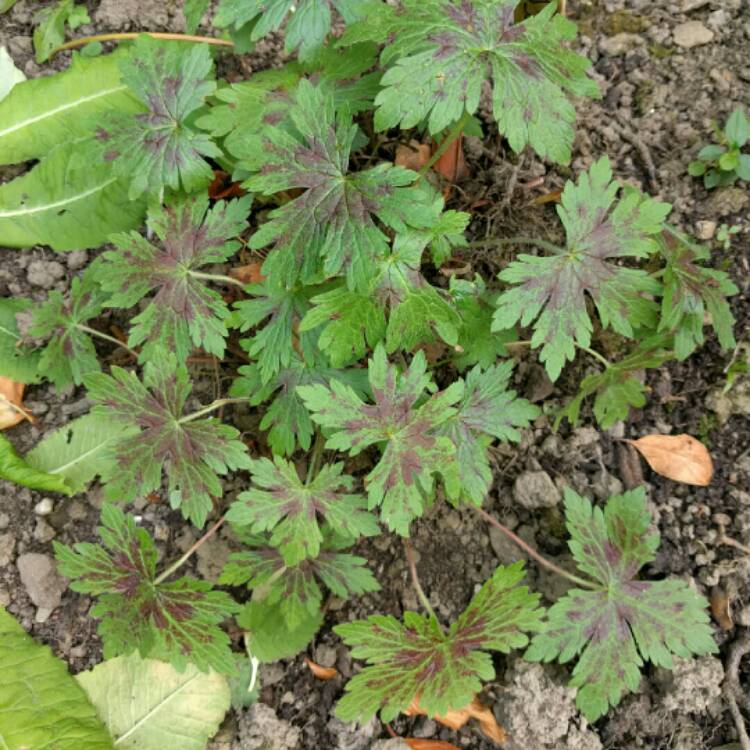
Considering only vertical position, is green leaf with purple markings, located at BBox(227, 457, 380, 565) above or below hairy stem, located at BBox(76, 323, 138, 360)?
below

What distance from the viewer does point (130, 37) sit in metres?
2.78

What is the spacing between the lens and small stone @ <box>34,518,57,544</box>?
250 cm

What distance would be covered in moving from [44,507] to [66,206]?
3.32ft

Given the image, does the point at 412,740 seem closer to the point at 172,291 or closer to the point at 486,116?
the point at 172,291

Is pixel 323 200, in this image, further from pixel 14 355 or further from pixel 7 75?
pixel 7 75

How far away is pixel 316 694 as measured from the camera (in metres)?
2.37

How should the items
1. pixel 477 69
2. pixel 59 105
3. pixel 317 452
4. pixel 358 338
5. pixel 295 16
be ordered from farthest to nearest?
pixel 59 105 → pixel 317 452 → pixel 295 16 → pixel 358 338 → pixel 477 69

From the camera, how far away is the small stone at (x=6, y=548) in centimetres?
248

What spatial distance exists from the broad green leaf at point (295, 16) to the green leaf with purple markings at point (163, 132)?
16 cm

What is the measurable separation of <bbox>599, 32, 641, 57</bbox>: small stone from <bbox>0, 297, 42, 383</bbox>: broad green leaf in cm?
218

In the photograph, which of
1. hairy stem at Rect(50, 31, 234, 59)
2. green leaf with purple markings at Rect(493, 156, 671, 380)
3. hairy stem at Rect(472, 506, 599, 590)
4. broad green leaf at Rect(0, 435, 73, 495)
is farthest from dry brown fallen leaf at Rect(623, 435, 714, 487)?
hairy stem at Rect(50, 31, 234, 59)

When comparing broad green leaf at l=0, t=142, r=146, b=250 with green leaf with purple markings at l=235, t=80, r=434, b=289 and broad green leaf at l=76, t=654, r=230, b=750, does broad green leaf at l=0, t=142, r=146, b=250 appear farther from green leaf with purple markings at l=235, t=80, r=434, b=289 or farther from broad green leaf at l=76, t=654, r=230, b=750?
broad green leaf at l=76, t=654, r=230, b=750

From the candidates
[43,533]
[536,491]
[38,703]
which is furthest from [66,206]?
[536,491]

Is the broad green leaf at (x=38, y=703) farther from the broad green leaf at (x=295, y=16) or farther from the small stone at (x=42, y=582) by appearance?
the broad green leaf at (x=295, y=16)
